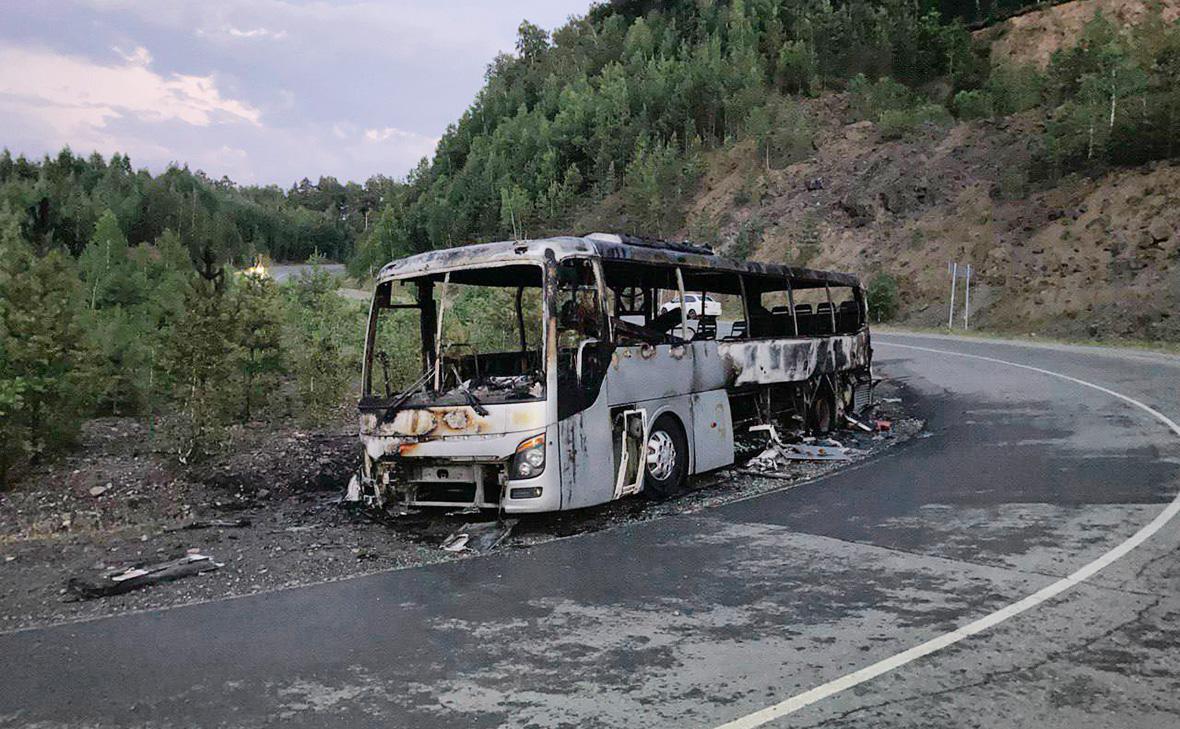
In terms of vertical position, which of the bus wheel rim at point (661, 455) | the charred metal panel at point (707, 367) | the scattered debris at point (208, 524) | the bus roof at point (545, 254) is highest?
the bus roof at point (545, 254)

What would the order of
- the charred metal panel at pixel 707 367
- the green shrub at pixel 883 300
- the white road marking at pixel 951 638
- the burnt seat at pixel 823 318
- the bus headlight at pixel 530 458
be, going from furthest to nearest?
the green shrub at pixel 883 300
the burnt seat at pixel 823 318
the charred metal panel at pixel 707 367
the bus headlight at pixel 530 458
the white road marking at pixel 951 638

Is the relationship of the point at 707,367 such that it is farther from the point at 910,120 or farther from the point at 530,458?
the point at 910,120

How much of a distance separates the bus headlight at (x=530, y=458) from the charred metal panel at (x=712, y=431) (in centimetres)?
291

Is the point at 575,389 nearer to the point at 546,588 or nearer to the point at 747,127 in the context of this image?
the point at 546,588

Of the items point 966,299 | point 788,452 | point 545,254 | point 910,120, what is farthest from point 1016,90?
point 545,254

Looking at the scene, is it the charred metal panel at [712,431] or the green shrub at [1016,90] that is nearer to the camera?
the charred metal panel at [712,431]

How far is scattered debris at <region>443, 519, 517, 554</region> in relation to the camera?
775 centimetres

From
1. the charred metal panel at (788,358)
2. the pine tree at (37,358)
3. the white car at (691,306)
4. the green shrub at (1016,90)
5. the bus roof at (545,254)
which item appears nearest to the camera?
the bus roof at (545,254)

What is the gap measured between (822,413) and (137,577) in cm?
1089

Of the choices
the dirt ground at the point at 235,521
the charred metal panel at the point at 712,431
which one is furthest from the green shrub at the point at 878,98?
the charred metal panel at the point at 712,431

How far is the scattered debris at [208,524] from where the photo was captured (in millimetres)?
8955

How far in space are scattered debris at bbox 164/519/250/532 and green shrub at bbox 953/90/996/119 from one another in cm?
5135

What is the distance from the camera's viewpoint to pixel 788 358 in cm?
1304

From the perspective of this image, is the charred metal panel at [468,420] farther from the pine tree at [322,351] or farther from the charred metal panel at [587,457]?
the pine tree at [322,351]
